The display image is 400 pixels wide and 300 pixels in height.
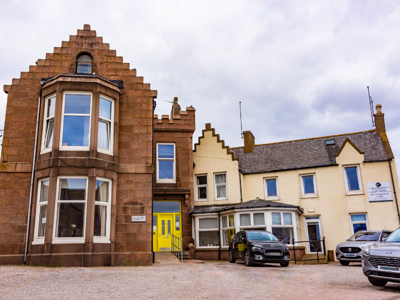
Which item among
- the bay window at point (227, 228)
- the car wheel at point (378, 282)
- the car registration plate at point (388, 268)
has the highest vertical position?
the bay window at point (227, 228)

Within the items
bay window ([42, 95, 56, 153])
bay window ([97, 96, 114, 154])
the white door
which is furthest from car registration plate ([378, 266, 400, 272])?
the white door

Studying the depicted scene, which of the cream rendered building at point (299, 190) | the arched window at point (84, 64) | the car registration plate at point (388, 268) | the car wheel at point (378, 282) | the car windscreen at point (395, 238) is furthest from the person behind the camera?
the cream rendered building at point (299, 190)

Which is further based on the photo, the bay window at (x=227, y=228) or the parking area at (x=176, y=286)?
the bay window at (x=227, y=228)

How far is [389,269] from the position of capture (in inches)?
336

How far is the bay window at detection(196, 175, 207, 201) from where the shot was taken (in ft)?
78.7

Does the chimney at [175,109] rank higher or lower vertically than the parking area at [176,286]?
higher

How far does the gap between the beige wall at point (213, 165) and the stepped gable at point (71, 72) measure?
30.4ft

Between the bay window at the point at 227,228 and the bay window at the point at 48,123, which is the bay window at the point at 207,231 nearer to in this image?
the bay window at the point at 227,228

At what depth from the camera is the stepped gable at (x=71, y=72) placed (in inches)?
572

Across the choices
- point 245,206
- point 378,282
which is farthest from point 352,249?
point 378,282

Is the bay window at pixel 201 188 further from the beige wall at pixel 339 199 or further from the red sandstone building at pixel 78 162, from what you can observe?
the red sandstone building at pixel 78 162

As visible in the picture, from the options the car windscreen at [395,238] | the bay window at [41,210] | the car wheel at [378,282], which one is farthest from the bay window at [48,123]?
the car windscreen at [395,238]

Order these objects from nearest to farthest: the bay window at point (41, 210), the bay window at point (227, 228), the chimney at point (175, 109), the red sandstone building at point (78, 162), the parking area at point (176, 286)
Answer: the parking area at point (176, 286) < the red sandstone building at point (78, 162) < the bay window at point (41, 210) < the bay window at point (227, 228) < the chimney at point (175, 109)

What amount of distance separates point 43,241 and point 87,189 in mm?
2262
